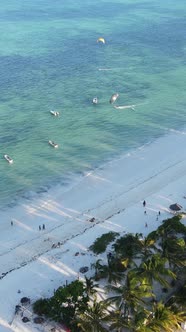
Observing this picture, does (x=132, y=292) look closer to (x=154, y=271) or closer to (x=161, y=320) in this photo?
(x=161, y=320)

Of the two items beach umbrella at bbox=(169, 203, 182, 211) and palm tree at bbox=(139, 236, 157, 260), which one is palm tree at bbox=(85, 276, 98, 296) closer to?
palm tree at bbox=(139, 236, 157, 260)

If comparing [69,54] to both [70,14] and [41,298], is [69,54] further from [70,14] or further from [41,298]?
[41,298]

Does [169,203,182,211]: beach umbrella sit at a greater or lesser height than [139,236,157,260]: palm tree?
lesser

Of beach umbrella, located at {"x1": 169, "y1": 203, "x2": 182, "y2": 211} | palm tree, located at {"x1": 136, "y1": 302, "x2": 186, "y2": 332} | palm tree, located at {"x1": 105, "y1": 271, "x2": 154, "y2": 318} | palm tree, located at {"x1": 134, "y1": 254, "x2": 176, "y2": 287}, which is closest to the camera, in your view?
palm tree, located at {"x1": 136, "y1": 302, "x2": 186, "y2": 332}

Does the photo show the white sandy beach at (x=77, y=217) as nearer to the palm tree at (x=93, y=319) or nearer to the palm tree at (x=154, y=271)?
the palm tree at (x=93, y=319)

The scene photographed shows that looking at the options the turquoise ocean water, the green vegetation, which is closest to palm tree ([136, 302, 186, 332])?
the green vegetation

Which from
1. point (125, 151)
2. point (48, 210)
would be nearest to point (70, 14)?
point (125, 151)

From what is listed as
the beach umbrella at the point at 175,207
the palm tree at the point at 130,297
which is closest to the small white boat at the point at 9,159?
the beach umbrella at the point at 175,207

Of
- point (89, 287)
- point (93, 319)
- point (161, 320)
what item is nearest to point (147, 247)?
point (89, 287)

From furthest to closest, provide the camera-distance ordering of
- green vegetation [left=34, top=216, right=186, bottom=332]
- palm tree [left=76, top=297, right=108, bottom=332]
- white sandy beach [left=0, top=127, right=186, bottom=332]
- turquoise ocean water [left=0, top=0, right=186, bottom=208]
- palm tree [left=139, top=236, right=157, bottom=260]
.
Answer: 1. turquoise ocean water [left=0, top=0, right=186, bottom=208]
2. white sandy beach [left=0, top=127, right=186, bottom=332]
3. palm tree [left=139, top=236, right=157, bottom=260]
4. green vegetation [left=34, top=216, right=186, bottom=332]
5. palm tree [left=76, top=297, right=108, bottom=332]
